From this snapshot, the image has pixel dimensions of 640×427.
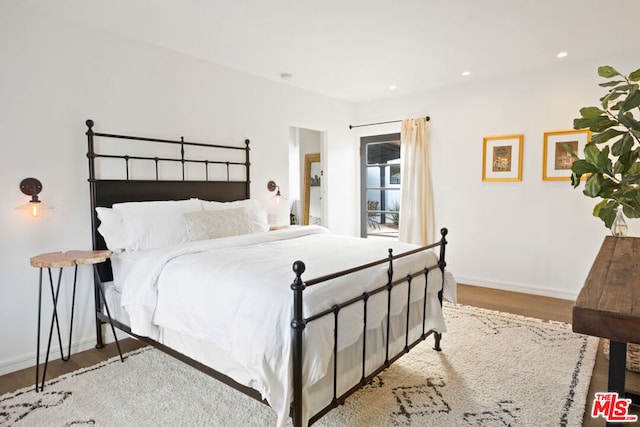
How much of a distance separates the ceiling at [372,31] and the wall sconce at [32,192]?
1.25 metres

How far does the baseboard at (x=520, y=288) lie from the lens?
4.15 metres

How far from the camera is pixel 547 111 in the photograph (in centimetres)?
415

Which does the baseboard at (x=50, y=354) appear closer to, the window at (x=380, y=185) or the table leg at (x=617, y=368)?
the table leg at (x=617, y=368)

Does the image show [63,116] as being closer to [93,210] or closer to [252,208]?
[93,210]

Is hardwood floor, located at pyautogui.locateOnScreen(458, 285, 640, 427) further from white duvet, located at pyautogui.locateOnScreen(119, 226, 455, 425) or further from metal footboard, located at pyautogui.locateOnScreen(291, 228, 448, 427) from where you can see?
metal footboard, located at pyautogui.locateOnScreen(291, 228, 448, 427)

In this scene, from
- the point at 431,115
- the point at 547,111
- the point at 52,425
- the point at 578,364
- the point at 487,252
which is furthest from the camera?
the point at 431,115

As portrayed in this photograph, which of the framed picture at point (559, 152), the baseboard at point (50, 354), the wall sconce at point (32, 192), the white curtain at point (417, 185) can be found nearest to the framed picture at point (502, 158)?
the framed picture at point (559, 152)

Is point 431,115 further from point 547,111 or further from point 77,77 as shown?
point 77,77

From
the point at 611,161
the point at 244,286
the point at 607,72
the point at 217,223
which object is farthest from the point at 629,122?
the point at 217,223

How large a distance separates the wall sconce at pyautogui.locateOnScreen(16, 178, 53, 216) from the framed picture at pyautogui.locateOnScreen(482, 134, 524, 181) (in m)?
4.56

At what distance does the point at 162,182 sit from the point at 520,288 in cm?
416

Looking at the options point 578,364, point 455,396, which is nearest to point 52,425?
point 455,396

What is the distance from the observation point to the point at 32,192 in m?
2.70

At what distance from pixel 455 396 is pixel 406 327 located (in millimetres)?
481
